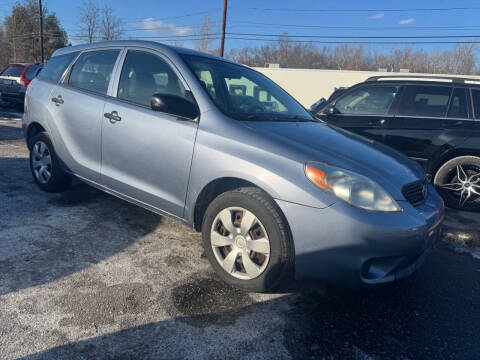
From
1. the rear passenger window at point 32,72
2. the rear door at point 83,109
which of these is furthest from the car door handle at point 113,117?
the rear passenger window at point 32,72

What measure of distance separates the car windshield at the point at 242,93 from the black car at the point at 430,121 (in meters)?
1.84

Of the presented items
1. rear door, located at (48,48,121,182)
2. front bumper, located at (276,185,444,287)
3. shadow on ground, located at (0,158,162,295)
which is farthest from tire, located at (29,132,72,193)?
front bumper, located at (276,185,444,287)

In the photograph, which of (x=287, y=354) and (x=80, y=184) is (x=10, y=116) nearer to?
(x=80, y=184)

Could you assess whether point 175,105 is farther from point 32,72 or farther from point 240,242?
point 32,72

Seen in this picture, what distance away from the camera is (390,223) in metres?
2.23

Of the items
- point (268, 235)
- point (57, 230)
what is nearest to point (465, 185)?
point (268, 235)

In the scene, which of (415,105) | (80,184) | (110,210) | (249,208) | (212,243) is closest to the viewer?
(249,208)

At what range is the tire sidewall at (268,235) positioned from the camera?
234cm

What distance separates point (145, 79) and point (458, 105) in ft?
13.9

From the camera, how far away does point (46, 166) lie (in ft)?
13.7

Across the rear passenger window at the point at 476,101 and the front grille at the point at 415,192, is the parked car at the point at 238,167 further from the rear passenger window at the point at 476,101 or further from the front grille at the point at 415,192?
the rear passenger window at the point at 476,101

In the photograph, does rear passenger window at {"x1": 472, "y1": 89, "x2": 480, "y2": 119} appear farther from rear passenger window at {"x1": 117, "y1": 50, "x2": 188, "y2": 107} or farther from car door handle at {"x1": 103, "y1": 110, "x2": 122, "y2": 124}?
car door handle at {"x1": 103, "y1": 110, "x2": 122, "y2": 124}

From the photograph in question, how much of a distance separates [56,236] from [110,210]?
2.56 feet

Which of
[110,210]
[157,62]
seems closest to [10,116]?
[110,210]
